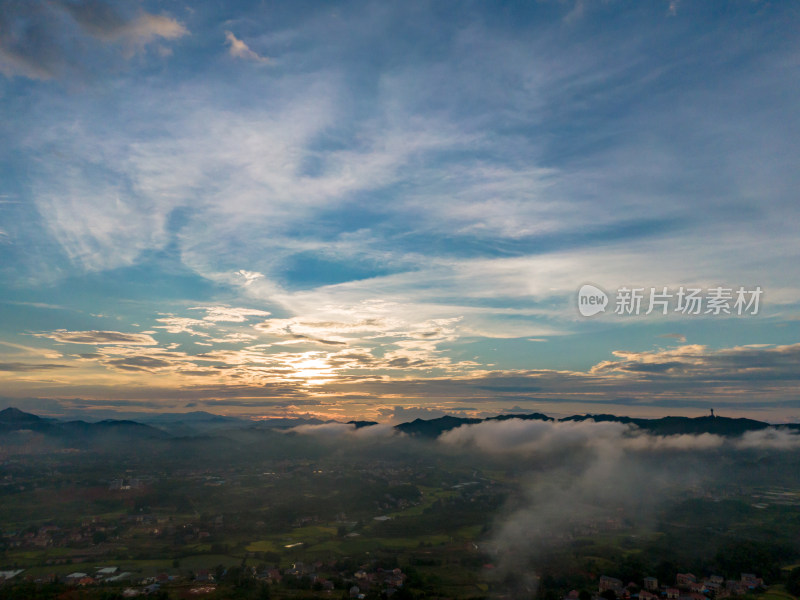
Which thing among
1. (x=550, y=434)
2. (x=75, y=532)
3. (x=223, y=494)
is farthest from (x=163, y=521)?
(x=550, y=434)

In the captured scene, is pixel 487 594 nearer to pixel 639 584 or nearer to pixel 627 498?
pixel 639 584

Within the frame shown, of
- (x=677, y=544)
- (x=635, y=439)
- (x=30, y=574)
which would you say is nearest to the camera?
(x=30, y=574)

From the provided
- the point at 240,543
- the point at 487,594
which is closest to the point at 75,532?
the point at 240,543

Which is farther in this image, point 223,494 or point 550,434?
point 550,434

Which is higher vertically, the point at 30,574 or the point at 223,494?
the point at 30,574

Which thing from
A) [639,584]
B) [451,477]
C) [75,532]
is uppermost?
[639,584]

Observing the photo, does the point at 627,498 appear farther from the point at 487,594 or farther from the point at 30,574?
the point at 30,574

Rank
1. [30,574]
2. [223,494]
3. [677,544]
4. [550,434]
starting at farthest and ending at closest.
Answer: [550,434], [223,494], [677,544], [30,574]
